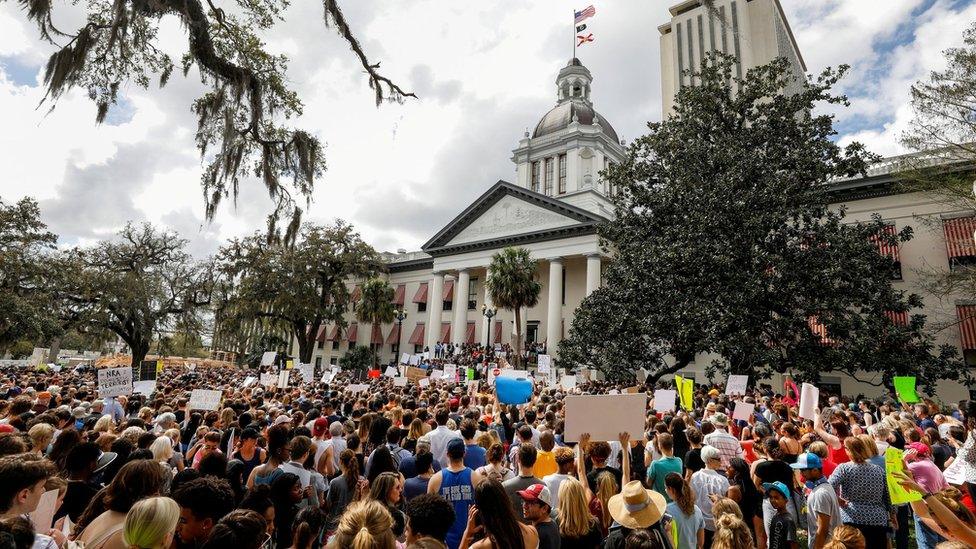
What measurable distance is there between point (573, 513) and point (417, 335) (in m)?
42.4

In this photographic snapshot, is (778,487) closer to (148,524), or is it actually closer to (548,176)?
(148,524)

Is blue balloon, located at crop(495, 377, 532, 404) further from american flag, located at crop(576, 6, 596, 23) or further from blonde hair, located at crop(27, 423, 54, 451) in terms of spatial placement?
american flag, located at crop(576, 6, 596, 23)

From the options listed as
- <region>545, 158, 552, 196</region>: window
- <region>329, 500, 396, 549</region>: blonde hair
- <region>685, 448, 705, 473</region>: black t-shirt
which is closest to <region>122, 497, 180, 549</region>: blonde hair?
<region>329, 500, 396, 549</region>: blonde hair

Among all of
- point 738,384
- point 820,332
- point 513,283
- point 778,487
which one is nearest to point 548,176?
point 513,283

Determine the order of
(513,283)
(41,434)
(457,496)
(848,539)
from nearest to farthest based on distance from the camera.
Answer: (848,539)
(457,496)
(41,434)
(513,283)

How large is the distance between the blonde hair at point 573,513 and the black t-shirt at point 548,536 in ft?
0.44

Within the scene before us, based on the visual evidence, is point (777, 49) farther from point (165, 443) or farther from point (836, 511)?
point (165, 443)

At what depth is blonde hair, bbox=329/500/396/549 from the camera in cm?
230

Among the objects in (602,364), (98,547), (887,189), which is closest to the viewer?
(98,547)

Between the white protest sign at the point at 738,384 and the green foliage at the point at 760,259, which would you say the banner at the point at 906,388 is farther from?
the green foliage at the point at 760,259

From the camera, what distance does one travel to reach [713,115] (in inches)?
857

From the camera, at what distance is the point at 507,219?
40469 mm

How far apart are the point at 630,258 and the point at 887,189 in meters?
14.4

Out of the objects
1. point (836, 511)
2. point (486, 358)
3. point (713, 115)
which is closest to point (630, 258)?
point (713, 115)
